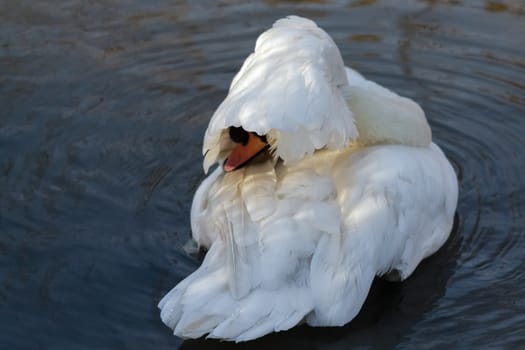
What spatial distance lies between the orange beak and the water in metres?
0.80

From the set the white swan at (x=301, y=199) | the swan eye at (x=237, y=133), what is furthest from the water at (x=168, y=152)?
the swan eye at (x=237, y=133)

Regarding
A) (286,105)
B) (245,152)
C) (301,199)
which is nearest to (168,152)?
(245,152)

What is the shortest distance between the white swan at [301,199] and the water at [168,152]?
32cm

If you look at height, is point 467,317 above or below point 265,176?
below

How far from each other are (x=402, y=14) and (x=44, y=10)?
3038mm

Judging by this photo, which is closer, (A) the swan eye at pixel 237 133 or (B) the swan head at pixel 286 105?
(B) the swan head at pixel 286 105

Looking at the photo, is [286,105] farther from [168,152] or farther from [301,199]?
[168,152]

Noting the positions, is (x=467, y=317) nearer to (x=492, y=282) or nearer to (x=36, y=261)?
(x=492, y=282)

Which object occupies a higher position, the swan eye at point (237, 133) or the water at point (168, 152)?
the swan eye at point (237, 133)

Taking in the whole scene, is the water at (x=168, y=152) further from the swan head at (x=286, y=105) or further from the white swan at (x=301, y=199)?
the swan head at (x=286, y=105)

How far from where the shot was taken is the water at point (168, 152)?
623 cm

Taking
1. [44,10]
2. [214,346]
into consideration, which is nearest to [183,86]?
[44,10]

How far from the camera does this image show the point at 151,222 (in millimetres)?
7113

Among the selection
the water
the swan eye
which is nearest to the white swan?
the swan eye
